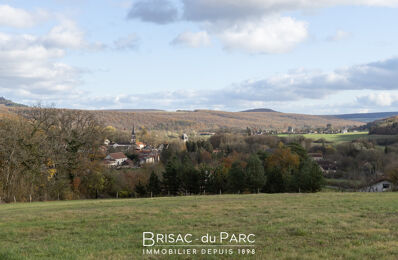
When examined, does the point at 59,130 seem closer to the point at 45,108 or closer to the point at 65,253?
the point at 45,108

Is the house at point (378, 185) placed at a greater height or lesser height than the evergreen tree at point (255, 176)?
lesser

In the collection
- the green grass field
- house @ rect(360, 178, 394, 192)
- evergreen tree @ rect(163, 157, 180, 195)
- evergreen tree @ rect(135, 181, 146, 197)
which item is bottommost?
house @ rect(360, 178, 394, 192)

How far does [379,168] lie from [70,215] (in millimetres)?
85454

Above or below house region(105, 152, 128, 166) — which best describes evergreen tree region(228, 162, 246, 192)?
above

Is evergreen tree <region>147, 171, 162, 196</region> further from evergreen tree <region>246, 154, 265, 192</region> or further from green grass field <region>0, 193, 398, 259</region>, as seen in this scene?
green grass field <region>0, 193, 398, 259</region>

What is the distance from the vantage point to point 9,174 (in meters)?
44.5

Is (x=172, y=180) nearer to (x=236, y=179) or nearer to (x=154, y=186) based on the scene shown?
(x=154, y=186)

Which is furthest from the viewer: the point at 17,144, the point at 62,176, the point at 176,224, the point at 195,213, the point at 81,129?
the point at 81,129

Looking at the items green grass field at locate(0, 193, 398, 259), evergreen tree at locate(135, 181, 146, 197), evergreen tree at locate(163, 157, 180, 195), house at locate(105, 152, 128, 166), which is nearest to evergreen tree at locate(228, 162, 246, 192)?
evergreen tree at locate(163, 157, 180, 195)

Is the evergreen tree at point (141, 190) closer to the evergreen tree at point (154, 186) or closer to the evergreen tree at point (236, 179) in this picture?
the evergreen tree at point (154, 186)

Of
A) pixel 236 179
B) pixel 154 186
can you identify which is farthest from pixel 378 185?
pixel 154 186

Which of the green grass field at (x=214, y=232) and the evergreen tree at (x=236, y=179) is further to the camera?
the evergreen tree at (x=236, y=179)

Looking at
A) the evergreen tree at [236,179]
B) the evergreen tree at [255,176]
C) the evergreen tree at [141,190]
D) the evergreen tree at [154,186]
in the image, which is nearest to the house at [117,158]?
the evergreen tree at [141,190]

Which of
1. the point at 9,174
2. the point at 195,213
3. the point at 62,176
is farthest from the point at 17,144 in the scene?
the point at 195,213
